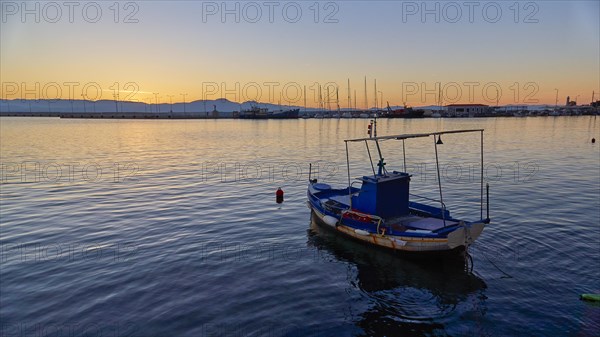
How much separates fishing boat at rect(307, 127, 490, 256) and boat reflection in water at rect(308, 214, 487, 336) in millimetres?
752

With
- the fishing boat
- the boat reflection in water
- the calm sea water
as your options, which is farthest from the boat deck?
the calm sea water

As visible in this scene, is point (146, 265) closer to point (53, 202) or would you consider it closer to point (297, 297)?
point (297, 297)

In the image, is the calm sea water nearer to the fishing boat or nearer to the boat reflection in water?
the boat reflection in water

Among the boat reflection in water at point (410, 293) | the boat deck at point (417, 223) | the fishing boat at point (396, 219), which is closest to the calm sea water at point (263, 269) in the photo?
the boat reflection in water at point (410, 293)

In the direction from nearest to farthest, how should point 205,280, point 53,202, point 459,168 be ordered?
point 205,280
point 53,202
point 459,168

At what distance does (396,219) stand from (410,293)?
17.0 ft

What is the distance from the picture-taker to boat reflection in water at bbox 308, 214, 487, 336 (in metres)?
12.2

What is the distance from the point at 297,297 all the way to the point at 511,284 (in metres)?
8.35

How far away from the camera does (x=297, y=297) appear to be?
14.2m

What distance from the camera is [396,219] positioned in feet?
62.4

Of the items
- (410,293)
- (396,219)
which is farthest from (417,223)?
(410,293)

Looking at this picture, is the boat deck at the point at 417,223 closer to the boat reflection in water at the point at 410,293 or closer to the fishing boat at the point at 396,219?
the fishing boat at the point at 396,219

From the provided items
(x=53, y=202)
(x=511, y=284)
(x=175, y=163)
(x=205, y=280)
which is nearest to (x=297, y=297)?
(x=205, y=280)

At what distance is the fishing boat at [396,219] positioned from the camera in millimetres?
16031
